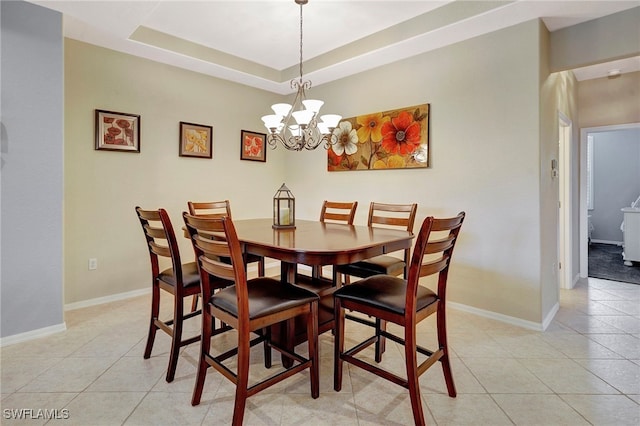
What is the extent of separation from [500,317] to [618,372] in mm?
881

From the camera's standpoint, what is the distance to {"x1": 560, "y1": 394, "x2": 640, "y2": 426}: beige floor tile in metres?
1.60

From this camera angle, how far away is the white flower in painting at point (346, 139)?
393 centimetres

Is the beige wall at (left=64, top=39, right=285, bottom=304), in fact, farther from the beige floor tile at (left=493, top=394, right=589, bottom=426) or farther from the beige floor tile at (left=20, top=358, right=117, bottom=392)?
the beige floor tile at (left=493, top=394, right=589, bottom=426)

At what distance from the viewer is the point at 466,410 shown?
→ 5.51 feet

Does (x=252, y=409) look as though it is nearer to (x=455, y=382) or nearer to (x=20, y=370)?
(x=455, y=382)

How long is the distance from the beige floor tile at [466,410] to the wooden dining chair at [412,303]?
0.07 m

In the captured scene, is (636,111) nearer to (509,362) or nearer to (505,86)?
(505,86)

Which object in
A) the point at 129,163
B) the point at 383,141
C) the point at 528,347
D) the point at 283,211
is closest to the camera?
the point at 528,347

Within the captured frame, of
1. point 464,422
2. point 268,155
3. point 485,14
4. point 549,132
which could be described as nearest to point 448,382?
point 464,422

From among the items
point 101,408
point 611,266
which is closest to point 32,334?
point 101,408

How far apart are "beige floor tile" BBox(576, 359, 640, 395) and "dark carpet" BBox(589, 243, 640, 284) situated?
8.60ft

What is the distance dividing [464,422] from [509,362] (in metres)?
0.79

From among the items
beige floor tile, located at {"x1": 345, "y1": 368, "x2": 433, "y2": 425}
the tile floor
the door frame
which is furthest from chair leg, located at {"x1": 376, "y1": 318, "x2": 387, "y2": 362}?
the door frame

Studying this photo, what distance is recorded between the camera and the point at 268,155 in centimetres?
469
